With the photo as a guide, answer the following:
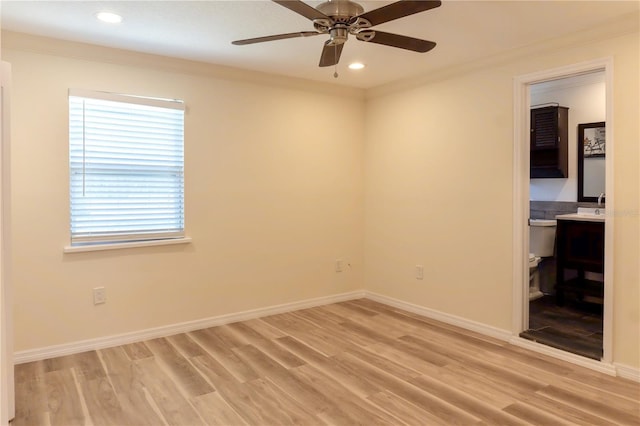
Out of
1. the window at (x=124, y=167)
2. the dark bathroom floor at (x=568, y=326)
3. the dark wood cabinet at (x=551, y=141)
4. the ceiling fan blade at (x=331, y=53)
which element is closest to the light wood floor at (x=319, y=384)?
the dark bathroom floor at (x=568, y=326)

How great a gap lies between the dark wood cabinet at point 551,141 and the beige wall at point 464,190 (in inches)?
64.4

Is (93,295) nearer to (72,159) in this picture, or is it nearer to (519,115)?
(72,159)

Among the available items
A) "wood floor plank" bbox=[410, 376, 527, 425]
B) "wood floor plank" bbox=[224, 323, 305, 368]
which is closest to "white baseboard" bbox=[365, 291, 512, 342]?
"wood floor plank" bbox=[410, 376, 527, 425]

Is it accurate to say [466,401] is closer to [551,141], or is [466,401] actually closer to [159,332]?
[159,332]

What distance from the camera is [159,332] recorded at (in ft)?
12.6

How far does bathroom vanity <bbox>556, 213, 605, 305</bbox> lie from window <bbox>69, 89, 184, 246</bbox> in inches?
146

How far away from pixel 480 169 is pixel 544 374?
5.66ft

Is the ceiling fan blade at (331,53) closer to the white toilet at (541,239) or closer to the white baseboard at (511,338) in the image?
the white baseboard at (511,338)

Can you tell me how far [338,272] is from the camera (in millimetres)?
4996

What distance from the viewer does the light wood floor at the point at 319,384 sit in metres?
2.53

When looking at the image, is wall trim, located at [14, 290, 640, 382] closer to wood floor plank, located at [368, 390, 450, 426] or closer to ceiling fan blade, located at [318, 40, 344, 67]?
wood floor plank, located at [368, 390, 450, 426]

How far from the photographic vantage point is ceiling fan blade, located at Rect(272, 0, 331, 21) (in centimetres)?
212

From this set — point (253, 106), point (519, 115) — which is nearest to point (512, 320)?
point (519, 115)

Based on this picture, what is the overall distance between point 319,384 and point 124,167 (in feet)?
7.52
